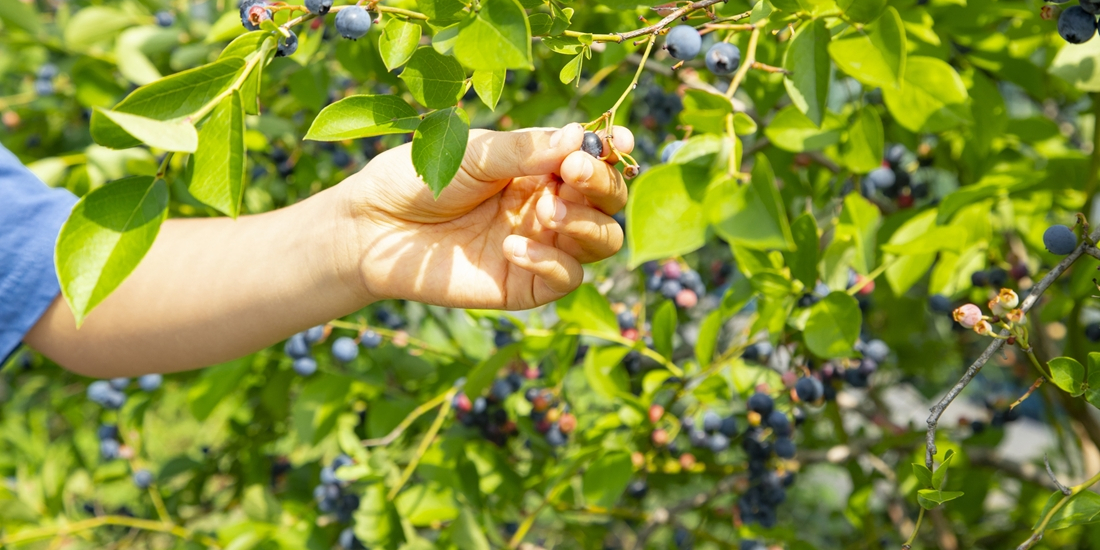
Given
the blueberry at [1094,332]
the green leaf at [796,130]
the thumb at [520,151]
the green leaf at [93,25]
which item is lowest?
the blueberry at [1094,332]

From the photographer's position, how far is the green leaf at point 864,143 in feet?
3.41

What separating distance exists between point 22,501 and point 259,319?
95cm

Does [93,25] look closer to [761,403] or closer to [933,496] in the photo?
[761,403]

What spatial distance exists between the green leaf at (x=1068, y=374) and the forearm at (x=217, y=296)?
721 mm

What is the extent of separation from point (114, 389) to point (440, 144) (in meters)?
1.46

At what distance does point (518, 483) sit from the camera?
145 centimetres

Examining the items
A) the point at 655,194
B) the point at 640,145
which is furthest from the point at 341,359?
the point at 655,194

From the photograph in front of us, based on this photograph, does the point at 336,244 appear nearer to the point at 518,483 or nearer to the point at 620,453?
the point at 620,453

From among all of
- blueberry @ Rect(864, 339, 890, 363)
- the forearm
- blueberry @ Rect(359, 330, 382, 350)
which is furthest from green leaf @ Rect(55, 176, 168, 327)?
blueberry @ Rect(864, 339, 890, 363)

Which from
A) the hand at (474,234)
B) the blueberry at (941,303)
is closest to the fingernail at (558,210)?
the hand at (474,234)

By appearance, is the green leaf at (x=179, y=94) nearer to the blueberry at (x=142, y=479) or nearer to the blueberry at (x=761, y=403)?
the blueberry at (x=761, y=403)

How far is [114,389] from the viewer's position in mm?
1834

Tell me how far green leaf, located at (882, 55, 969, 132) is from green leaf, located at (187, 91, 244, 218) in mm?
683

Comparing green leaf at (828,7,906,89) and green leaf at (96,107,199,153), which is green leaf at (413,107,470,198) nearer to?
green leaf at (96,107,199,153)
